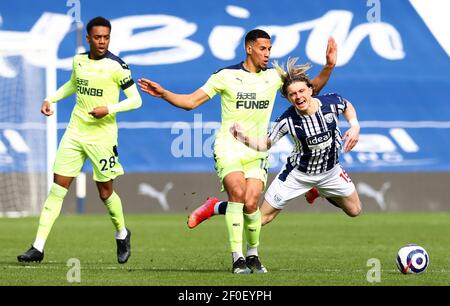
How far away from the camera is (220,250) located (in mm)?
12969

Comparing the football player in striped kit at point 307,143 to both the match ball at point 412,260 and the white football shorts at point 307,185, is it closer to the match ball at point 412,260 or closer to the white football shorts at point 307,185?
the white football shorts at point 307,185

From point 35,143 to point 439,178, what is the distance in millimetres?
7914

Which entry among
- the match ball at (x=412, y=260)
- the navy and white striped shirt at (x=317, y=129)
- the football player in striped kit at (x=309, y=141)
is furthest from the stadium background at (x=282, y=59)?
the match ball at (x=412, y=260)

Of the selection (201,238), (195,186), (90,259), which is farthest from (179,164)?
(90,259)

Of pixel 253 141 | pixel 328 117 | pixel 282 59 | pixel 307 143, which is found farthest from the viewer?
pixel 282 59

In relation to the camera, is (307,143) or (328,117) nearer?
(328,117)

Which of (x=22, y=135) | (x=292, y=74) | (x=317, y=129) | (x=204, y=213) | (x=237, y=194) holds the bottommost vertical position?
(x=22, y=135)

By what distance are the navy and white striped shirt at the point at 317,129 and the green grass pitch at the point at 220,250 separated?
111 cm

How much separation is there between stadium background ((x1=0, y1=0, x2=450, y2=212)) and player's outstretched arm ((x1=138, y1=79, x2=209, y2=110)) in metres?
11.0

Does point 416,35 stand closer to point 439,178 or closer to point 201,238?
point 439,178

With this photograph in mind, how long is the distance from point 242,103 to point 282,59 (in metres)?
13.5

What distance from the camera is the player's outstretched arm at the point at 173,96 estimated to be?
29.9 feet

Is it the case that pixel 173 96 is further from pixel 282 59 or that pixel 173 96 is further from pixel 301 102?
pixel 282 59

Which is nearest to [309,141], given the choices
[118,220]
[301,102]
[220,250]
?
[301,102]
